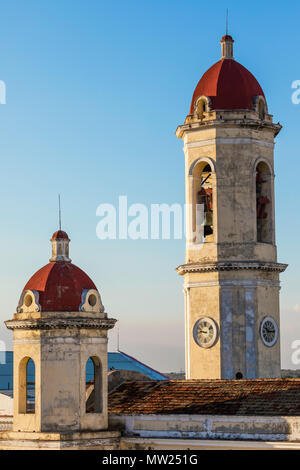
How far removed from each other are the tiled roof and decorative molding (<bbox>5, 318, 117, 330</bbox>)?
344 centimetres

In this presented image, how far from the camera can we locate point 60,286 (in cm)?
4175

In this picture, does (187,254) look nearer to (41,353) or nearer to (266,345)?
(266,345)

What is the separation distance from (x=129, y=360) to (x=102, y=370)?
35.4m

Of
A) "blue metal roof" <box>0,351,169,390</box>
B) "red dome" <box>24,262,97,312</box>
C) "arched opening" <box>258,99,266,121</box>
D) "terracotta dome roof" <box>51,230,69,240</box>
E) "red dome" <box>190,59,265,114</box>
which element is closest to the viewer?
"red dome" <box>24,262,97,312</box>

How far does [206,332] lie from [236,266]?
9.60 feet

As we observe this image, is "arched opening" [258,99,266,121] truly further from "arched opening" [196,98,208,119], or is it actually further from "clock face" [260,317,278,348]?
"clock face" [260,317,278,348]

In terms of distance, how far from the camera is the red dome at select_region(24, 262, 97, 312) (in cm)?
4150

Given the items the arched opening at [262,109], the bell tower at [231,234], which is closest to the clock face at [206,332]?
the bell tower at [231,234]

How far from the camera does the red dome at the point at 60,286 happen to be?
41.5 m

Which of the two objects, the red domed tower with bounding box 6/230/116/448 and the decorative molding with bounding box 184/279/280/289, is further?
the decorative molding with bounding box 184/279/280/289

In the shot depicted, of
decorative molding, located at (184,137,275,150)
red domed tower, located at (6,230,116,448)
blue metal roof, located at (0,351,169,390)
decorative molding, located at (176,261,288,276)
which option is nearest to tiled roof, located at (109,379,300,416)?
red domed tower, located at (6,230,116,448)

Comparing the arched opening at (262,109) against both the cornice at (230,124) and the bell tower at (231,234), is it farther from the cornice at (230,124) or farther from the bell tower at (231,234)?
the cornice at (230,124)
